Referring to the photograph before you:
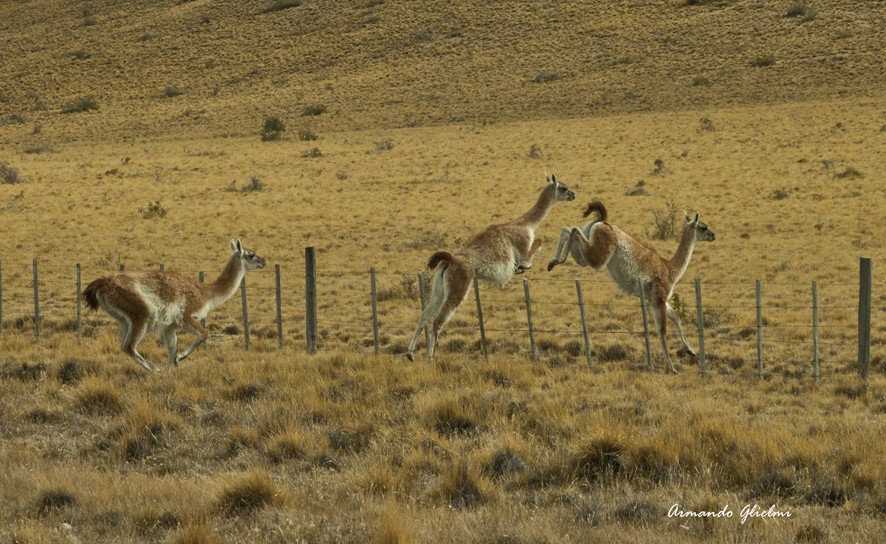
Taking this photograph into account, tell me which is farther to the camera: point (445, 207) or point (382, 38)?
point (382, 38)

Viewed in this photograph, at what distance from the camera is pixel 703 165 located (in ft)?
124

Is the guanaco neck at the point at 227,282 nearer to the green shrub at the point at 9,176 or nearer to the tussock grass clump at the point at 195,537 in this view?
the tussock grass clump at the point at 195,537

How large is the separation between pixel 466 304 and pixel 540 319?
1.85 m

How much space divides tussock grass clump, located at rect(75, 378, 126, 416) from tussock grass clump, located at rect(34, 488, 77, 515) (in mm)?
2690

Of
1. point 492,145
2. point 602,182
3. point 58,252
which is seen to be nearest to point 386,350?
point 58,252

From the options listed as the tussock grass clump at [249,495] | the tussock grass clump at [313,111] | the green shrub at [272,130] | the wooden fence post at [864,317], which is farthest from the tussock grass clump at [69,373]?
the tussock grass clump at [313,111]

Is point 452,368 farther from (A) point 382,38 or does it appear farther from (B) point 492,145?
(A) point 382,38

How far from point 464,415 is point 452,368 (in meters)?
2.44

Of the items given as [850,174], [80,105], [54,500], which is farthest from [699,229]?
[80,105]

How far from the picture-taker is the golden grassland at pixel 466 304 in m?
6.78

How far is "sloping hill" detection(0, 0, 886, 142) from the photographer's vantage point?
189 ft

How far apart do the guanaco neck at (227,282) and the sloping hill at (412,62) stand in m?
44.3

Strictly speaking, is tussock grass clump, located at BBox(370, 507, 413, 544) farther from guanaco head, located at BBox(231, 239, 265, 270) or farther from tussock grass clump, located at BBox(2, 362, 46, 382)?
guanaco head, located at BBox(231, 239, 265, 270)

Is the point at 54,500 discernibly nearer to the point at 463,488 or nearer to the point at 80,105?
the point at 463,488
